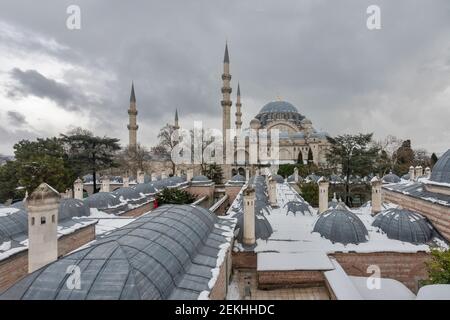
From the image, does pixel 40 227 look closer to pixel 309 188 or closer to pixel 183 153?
pixel 309 188

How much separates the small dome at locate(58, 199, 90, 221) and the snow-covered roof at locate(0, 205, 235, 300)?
6.25 metres

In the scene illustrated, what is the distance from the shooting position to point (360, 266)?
8.54 meters

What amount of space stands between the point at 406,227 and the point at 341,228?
2.48m

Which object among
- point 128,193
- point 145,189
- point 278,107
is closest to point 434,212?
point 128,193

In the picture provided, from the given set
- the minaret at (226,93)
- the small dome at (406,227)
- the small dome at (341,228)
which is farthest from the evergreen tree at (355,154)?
the minaret at (226,93)

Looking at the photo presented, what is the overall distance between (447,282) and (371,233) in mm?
4430

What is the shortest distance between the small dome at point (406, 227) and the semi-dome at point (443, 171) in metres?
1.90

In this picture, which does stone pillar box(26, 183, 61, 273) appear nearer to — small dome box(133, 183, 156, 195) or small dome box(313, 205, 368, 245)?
small dome box(313, 205, 368, 245)

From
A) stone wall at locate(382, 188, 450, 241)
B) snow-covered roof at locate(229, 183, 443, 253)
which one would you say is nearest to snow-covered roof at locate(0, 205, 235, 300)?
snow-covered roof at locate(229, 183, 443, 253)

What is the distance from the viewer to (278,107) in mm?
62812

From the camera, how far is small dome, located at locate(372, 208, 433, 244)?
935cm

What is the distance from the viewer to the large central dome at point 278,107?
6242 centimetres

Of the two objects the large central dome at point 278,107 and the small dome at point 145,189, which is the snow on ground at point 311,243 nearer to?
the small dome at point 145,189

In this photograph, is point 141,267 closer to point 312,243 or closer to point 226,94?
point 312,243
